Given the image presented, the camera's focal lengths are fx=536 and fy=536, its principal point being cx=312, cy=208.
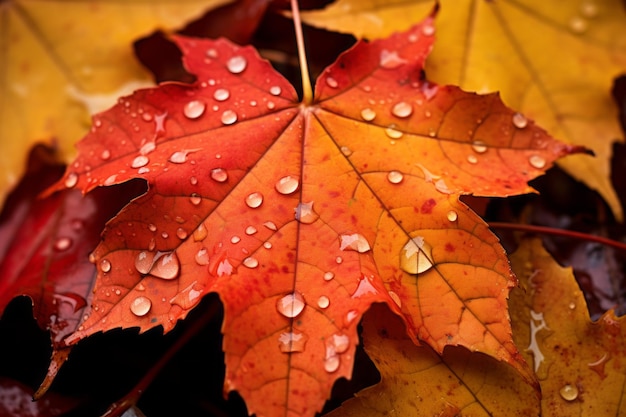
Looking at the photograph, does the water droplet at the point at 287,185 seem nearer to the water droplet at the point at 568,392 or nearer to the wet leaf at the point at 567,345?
the wet leaf at the point at 567,345

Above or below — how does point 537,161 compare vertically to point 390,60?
below

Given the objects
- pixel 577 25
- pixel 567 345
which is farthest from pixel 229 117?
pixel 577 25

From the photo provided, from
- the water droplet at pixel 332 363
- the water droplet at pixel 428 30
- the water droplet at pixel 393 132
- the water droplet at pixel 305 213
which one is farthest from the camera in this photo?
the water droplet at pixel 428 30

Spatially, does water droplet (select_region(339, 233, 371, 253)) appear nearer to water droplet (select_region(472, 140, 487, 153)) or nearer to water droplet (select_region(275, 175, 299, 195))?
water droplet (select_region(275, 175, 299, 195))

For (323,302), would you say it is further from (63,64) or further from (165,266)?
(63,64)

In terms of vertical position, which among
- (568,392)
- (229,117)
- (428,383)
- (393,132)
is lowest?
(568,392)

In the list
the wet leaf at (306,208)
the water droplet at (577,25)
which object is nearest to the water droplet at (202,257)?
the wet leaf at (306,208)
